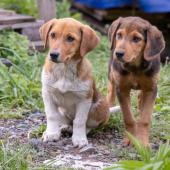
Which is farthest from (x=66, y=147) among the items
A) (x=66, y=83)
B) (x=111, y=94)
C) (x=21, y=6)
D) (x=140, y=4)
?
(x=140, y=4)

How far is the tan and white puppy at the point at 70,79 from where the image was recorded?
6141 millimetres

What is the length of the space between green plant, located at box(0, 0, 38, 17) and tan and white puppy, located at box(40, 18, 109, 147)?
6.58 m

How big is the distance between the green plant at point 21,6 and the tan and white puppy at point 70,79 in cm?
658

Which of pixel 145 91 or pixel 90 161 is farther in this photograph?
pixel 145 91

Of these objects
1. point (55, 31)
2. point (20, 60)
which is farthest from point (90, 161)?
point (20, 60)

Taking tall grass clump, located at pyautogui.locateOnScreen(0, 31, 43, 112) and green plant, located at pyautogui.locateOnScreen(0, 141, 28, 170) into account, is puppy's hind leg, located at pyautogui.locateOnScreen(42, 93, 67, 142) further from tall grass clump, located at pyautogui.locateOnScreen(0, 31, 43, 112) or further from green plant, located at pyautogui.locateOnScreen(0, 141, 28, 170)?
tall grass clump, located at pyautogui.locateOnScreen(0, 31, 43, 112)

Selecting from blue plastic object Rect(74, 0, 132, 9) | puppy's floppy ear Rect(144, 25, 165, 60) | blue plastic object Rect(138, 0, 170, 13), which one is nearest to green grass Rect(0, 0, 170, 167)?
puppy's floppy ear Rect(144, 25, 165, 60)

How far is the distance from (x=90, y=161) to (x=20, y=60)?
339cm

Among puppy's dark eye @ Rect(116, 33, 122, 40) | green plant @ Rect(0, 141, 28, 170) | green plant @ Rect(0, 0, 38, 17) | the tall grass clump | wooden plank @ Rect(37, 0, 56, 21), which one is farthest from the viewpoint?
green plant @ Rect(0, 0, 38, 17)

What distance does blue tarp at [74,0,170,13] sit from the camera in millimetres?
13250

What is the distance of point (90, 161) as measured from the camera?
5938 millimetres

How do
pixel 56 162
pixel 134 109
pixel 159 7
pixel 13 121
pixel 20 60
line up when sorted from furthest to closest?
pixel 159 7 < pixel 20 60 < pixel 134 109 < pixel 13 121 < pixel 56 162

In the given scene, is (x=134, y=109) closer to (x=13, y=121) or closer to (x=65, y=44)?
(x=13, y=121)

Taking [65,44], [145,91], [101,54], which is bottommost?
[101,54]
